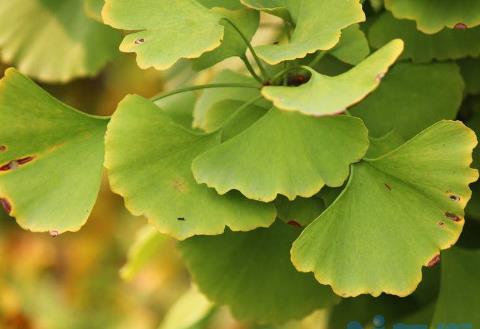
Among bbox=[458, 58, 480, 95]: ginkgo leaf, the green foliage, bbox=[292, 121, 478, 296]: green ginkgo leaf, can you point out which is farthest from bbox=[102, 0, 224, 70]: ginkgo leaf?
bbox=[458, 58, 480, 95]: ginkgo leaf

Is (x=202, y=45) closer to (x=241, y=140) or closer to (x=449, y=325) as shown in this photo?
(x=241, y=140)

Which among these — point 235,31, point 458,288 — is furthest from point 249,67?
point 458,288

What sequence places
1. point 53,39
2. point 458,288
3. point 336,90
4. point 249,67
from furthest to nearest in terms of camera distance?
1. point 53,39
2. point 458,288
3. point 249,67
4. point 336,90

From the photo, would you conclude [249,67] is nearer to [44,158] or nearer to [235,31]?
[235,31]

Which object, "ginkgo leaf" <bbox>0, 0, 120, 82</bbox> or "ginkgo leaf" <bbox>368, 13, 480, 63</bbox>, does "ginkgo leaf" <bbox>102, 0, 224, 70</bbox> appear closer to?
→ "ginkgo leaf" <bbox>368, 13, 480, 63</bbox>

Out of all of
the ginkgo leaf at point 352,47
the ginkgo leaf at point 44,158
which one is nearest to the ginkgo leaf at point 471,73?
the ginkgo leaf at point 352,47

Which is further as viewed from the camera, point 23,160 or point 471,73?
point 471,73
